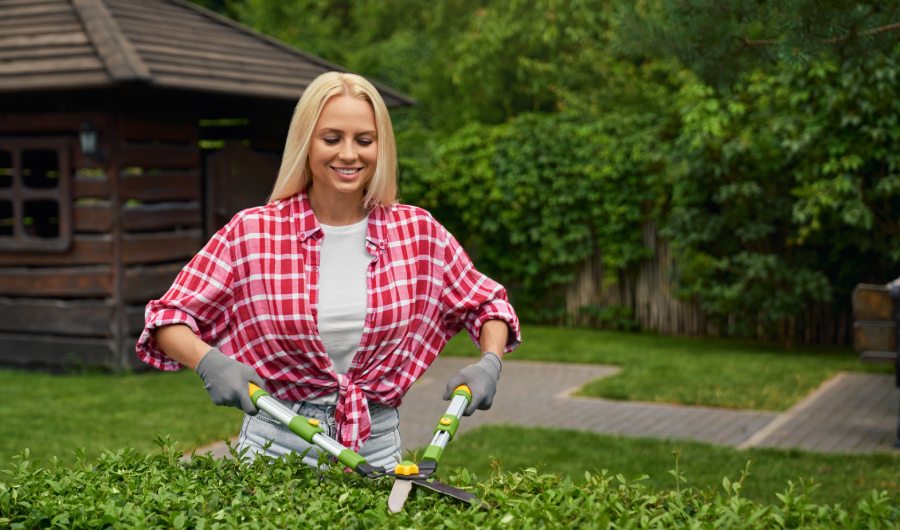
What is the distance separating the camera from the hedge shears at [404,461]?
243 centimetres

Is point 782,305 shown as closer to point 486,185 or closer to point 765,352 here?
point 765,352

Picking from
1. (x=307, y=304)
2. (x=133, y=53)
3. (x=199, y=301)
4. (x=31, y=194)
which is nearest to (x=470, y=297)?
(x=307, y=304)

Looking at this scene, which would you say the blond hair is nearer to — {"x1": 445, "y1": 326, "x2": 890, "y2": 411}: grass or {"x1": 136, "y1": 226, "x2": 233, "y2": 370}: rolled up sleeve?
{"x1": 136, "y1": 226, "x2": 233, "y2": 370}: rolled up sleeve

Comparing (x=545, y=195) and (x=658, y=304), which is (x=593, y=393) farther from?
(x=545, y=195)

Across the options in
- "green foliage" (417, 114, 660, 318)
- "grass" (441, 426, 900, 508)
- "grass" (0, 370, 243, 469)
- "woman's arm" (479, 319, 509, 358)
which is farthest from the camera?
"green foliage" (417, 114, 660, 318)

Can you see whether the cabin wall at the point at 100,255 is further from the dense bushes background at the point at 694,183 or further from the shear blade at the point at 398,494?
the shear blade at the point at 398,494

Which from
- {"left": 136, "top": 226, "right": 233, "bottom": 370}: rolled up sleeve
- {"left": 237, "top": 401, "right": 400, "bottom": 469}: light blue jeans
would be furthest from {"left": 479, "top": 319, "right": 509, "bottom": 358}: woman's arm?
{"left": 136, "top": 226, "right": 233, "bottom": 370}: rolled up sleeve

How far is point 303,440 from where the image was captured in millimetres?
2963

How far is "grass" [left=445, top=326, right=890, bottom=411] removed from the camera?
30.6ft

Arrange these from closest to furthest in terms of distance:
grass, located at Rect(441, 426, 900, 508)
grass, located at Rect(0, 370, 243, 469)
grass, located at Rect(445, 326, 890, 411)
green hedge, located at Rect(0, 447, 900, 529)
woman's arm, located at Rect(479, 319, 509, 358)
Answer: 1. green hedge, located at Rect(0, 447, 900, 529)
2. woman's arm, located at Rect(479, 319, 509, 358)
3. grass, located at Rect(441, 426, 900, 508)
4. grass, located at Rect(0, 370, 243, 469)
5. grass, located at Rect(445, 326, 890, 411)

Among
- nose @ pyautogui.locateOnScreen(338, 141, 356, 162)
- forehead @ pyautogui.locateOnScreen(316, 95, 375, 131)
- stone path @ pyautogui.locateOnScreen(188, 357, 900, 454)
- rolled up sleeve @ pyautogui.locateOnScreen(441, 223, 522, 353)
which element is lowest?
stone path @ pyautogui.locateOnScreen(188, 357, 900, 454)

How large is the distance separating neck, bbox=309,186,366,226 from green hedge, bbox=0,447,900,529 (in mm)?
726

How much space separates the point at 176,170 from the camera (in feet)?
36.6

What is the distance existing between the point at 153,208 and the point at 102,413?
2.94 meters
